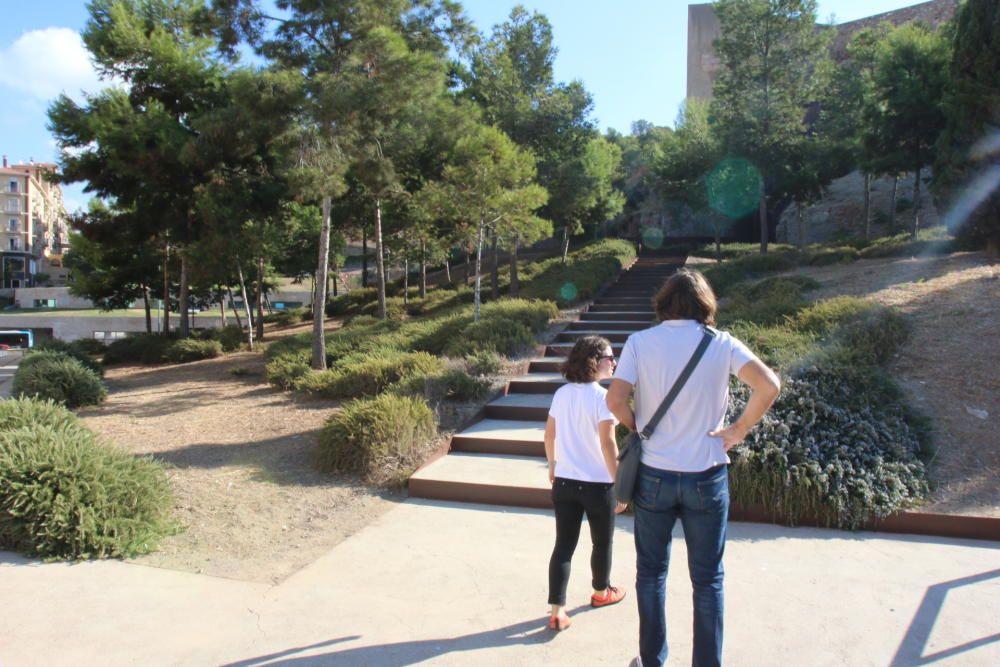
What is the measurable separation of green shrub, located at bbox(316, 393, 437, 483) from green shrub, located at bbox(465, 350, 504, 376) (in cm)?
221

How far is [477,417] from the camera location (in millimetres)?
7473

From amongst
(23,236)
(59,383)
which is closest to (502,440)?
(59,383)

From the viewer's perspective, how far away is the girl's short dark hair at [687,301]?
2.65 meters

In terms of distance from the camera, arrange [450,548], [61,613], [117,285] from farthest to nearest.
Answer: [117,285], [450,548], [61,613]

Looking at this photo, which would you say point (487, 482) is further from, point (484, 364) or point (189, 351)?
point (189, 351)

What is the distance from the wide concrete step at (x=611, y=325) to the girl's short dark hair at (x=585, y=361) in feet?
28.3

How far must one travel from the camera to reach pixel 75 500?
4.39 metres

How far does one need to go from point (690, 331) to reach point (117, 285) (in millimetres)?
26030

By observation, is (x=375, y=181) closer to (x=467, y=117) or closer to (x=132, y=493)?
(x=467, y=117)

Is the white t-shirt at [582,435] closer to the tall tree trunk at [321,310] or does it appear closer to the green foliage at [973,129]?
the tall tree trunk at [321,310]

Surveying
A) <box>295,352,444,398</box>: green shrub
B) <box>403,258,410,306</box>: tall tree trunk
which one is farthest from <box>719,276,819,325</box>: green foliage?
<box>403,258,410,306</box>: tall tree trunk

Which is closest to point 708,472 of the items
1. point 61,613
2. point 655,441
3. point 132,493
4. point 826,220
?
point 655,441

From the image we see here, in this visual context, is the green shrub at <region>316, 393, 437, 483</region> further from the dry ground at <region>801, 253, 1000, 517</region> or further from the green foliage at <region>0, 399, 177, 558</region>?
the dry ground at <region>801, 253, 1000, 517</region>

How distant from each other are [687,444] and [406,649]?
1741mm
